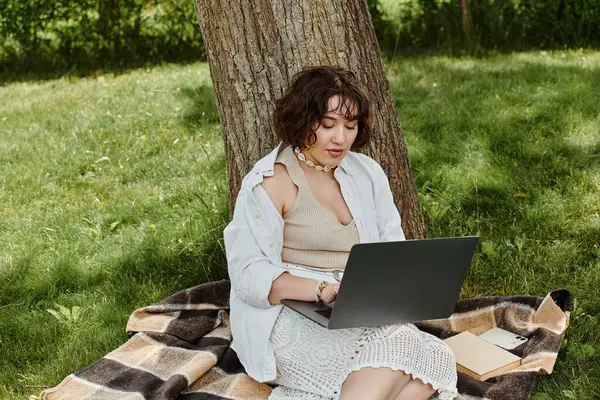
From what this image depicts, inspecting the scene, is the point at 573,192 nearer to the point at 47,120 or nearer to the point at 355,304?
the point at 355,304

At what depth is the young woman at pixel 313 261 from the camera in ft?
9.43

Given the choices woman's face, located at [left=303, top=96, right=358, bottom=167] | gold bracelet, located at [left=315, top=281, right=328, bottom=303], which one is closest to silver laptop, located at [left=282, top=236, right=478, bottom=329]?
gold bracelet, located at [left=315, top=281, right=328, bottom=303]

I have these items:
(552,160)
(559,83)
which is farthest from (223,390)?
(559,83)

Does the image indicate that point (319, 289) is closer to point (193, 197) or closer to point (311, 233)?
point (311, 233)

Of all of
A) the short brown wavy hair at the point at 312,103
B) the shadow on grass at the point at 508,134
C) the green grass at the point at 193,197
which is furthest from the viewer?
the shadow on grass at the point at 508,134

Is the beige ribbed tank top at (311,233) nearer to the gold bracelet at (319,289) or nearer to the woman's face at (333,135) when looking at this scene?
the woman's face at (333,135)

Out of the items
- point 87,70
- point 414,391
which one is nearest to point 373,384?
point 414,391

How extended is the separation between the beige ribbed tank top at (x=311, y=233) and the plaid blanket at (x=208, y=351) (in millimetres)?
562

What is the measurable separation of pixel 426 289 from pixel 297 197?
644mm

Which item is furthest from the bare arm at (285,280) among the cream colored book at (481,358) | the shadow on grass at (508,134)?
the shadow on grass at (508,134)

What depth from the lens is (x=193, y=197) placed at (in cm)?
495

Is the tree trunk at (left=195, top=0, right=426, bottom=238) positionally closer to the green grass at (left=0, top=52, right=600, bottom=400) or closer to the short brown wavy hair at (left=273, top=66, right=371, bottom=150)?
the short brown wavy hair at (left=273, top=66, right=371, bottom=150)

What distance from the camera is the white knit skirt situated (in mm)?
2855

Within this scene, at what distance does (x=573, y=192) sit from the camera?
4.74 metres
